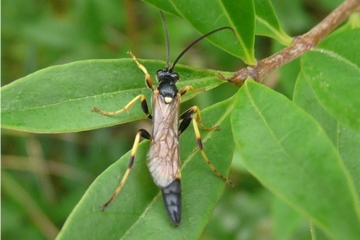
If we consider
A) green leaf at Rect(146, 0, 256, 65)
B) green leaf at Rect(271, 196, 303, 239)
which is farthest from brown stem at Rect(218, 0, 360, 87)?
green leaf at Rect(271, 196, 303, 239)

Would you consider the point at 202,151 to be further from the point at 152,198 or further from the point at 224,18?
the point at 224,18

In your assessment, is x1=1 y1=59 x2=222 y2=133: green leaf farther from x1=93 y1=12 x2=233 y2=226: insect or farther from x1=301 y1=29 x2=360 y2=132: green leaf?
x1=301 y1=29 x2=360 y2=132: green leaf

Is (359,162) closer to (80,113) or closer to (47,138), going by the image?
(80,113)

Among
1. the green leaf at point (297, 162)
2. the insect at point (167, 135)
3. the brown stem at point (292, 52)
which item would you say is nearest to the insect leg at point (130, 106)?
the insect at point (167, 135)

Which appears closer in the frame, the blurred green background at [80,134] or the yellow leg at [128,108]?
the yellow leg at [128,108]

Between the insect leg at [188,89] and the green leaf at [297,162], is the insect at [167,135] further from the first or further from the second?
the green leaf at [297,162]
